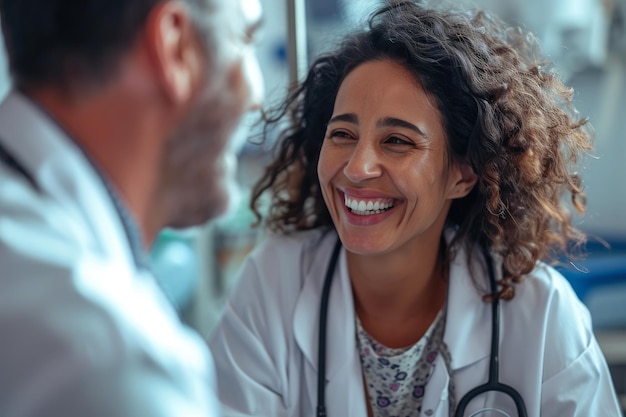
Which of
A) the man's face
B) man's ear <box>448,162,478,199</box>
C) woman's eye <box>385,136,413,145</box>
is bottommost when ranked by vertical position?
the man's face

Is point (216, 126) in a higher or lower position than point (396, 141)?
lower

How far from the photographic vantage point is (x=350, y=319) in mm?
1347

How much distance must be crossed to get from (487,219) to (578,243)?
9.0 inches

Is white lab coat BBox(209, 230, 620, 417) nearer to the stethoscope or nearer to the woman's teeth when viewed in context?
the stethoscope

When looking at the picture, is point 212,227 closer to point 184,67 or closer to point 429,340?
point 429,340

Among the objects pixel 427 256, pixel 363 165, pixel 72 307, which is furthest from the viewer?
pixel 427 256

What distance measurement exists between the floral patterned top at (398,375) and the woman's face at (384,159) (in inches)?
8.7

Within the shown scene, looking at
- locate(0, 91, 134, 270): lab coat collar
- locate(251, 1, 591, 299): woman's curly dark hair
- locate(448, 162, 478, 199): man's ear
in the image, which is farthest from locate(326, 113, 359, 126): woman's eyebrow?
locate(0, 91, 134, 270): lab coat collar

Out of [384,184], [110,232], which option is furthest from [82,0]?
[384,184]

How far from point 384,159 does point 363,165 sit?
5 centimetres

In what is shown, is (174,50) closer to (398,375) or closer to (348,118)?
(348,118)

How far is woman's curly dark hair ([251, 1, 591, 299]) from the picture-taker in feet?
4.28

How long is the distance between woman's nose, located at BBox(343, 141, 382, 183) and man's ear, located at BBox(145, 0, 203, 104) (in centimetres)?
49

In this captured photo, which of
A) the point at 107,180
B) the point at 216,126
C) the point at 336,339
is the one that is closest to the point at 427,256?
the point at 336,339
